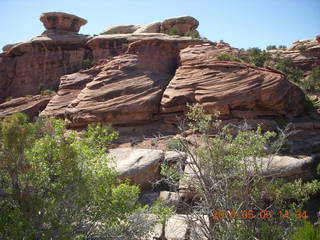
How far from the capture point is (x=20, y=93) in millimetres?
26719

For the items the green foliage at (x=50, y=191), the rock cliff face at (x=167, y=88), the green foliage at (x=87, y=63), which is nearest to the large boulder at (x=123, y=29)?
the green foliage at (x=87, y=63)

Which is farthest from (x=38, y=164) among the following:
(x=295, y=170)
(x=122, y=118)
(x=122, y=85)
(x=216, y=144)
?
(x=122, y=85)

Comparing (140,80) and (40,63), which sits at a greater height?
(40,63)

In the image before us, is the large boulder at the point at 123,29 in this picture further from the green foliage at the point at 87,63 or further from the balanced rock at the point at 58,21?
the green foliage at the point at 87,63

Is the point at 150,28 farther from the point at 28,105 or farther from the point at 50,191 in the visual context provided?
the point at 50,191

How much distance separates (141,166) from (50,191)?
6.95 meters

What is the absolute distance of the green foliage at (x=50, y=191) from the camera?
507 cm

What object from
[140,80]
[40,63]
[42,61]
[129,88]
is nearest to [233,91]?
[140,80]

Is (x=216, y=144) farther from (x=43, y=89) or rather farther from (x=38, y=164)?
(x=43, y=89)

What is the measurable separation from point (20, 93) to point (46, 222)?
24.8 meters

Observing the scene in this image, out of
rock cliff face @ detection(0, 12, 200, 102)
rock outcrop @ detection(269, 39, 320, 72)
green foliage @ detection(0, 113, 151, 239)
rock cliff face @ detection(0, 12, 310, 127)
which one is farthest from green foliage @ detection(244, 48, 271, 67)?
green foliage @ detection(0, 113, 151, 239)

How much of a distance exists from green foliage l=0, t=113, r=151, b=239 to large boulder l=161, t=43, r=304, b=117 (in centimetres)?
1016

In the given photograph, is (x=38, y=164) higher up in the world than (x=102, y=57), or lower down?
lower down

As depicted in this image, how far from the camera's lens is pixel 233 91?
1588 cm
